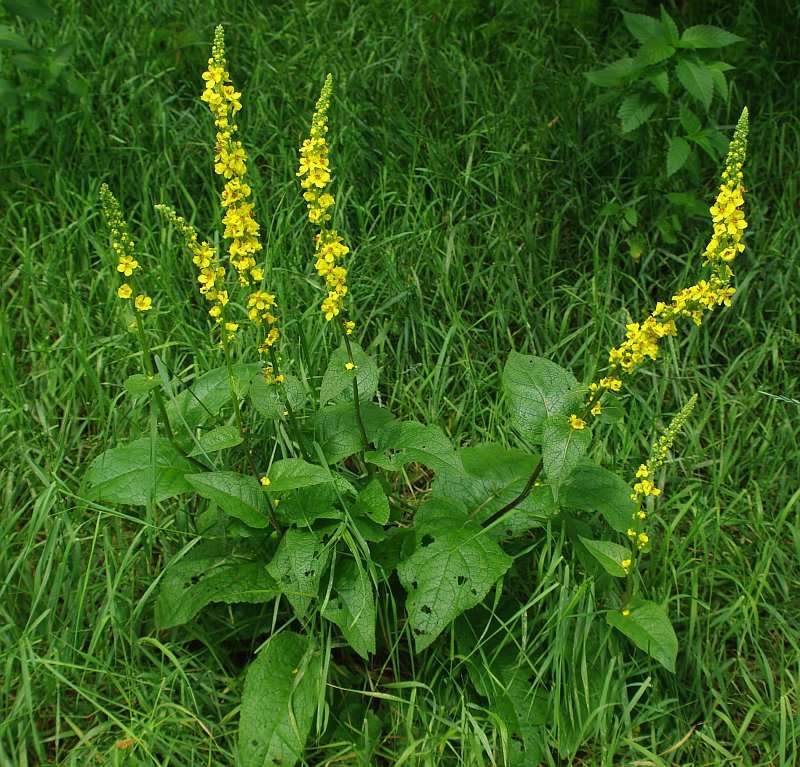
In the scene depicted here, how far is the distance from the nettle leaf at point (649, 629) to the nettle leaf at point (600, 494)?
227 mm

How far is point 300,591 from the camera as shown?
223 cm

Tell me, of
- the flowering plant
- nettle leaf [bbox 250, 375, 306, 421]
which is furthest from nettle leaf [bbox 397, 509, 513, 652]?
nettle leaf [bbox 250, 375, 306, 421]

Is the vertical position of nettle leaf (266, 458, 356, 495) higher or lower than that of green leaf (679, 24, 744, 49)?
lower

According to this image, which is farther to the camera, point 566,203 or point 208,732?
point 566,203

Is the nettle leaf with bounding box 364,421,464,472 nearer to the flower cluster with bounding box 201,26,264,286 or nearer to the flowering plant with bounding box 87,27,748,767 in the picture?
the flowering plant with bounding box 87,27,748,767

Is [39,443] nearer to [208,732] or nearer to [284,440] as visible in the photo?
[284,440]

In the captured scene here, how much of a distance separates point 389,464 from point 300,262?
1.50m

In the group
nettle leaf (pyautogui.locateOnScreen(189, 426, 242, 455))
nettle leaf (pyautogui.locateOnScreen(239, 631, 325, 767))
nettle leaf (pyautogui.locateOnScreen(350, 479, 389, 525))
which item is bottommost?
nettle leaf (pyautogui.locateOnScreen(239, 631, 325, 767))

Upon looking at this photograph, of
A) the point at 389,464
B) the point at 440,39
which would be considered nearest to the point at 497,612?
the point at 389,464

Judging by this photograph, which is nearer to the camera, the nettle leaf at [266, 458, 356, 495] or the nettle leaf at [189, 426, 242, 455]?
the nettle leaf at [266, 458, 356, 495]

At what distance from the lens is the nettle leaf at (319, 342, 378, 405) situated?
237 centimetres

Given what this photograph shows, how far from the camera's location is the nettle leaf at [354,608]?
7.34 ft

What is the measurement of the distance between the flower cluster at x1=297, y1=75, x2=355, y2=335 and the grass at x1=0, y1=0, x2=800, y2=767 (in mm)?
661

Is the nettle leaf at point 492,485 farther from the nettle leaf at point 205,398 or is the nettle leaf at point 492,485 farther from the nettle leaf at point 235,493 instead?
the nettle leaf at point 205,398
